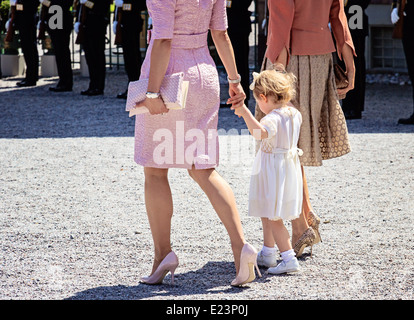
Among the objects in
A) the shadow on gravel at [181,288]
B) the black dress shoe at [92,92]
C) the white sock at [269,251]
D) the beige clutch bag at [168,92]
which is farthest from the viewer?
the black dress shoe at [92,92]

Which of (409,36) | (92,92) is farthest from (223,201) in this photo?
(92,92)

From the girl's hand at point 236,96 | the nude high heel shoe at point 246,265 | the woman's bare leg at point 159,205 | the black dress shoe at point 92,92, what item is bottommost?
the black dress shoe at point 92,92

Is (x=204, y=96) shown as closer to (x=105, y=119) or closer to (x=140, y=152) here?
(x=140, y=152)

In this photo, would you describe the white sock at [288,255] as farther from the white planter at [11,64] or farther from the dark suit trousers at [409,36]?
the white planter at [11,64]

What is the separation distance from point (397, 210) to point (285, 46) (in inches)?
64.3

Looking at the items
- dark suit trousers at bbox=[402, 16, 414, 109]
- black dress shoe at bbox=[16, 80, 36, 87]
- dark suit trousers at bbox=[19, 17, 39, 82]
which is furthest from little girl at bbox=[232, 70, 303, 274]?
black dress shoe at bbox=[16, 80, 36, 87]

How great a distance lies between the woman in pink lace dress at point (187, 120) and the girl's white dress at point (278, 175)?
0.22 metres

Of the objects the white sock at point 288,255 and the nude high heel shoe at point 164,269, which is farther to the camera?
the white sock at point 288,255

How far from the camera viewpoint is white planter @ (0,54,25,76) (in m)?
14.5

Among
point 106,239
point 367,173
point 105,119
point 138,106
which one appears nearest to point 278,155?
point 138,106

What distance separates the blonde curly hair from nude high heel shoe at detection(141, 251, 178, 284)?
2.98 ft

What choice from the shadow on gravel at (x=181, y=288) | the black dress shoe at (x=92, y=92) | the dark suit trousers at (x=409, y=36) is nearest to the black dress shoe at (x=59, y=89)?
the black dress shoe at (x=92, y=92)

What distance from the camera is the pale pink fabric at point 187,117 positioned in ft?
12.9

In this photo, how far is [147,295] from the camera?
12.9ft
